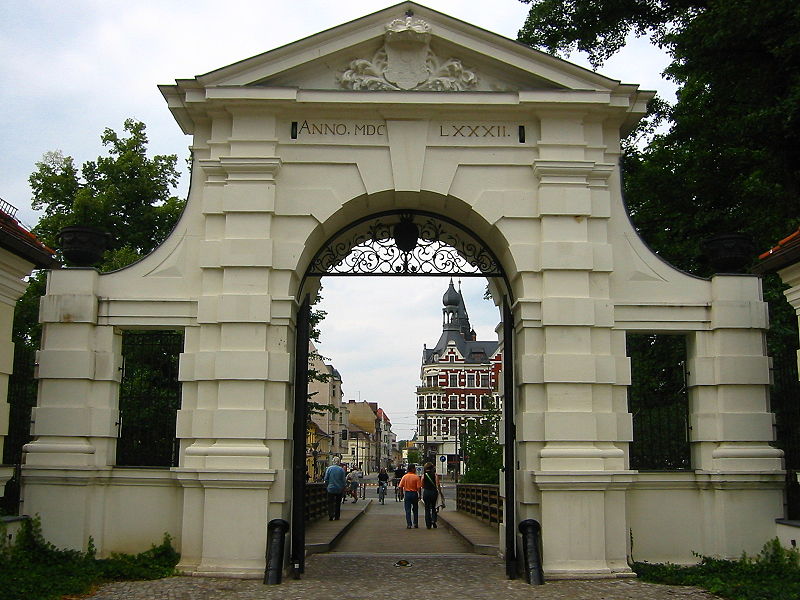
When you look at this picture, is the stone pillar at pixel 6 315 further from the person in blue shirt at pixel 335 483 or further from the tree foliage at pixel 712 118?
the person in blue shirt at pixel 335 483

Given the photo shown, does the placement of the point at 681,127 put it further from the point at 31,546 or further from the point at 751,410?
the point at 31,546

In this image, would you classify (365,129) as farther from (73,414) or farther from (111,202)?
(111,202)

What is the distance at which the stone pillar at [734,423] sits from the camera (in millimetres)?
11047

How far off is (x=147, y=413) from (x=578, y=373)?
5.74m

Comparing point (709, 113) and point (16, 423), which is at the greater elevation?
point (709, 113)

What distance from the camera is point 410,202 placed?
39.7 ft

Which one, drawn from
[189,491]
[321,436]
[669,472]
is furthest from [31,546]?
[321,436]

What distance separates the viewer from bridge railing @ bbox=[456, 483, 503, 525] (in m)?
17.8

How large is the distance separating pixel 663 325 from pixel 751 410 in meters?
1.52

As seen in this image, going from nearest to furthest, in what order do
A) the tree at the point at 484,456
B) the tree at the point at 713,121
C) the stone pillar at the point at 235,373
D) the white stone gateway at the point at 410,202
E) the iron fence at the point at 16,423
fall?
the stone pillar at the point at 235,373 → the white stone gateway at the point at 410,202 → the iron fence at the point at 16,423 → the tree at the point at 713,121 → the tree at the point at 484,456

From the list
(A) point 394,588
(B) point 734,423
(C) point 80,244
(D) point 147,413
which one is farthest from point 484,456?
(C) point 80,244

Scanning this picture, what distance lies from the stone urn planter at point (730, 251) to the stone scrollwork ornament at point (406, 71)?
153 inches

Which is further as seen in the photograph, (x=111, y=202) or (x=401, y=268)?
(x=111, y=202)

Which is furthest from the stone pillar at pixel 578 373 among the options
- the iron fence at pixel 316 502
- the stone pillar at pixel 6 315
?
the iron fence at pixel 316 502
